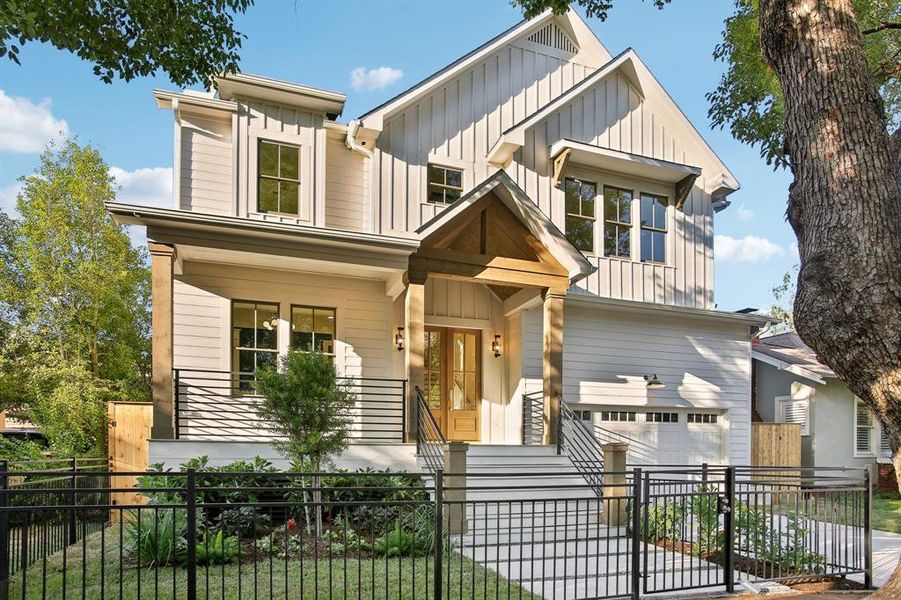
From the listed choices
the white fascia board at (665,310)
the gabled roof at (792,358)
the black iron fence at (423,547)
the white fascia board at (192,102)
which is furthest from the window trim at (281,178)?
the gabled roof at (792,358)

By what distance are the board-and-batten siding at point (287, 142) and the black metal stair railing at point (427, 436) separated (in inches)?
153

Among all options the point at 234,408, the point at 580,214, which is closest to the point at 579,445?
the point at 580,214

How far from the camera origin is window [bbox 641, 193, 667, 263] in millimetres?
14281

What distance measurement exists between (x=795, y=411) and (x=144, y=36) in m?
17.4

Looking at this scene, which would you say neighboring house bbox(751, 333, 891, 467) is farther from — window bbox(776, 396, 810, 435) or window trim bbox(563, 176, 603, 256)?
window trim bbox(563, 176, 603, 256)

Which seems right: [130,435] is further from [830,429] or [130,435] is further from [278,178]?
[830,429]

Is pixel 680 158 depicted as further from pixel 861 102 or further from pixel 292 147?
pixel 861 102

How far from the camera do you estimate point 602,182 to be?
13961mm

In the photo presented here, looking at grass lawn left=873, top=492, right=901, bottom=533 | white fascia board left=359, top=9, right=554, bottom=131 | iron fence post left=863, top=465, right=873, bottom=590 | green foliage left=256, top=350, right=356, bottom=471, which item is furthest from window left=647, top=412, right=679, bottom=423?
white fascia board left=359, top=9, right=554, bottom=131

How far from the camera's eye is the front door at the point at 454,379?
487 inches

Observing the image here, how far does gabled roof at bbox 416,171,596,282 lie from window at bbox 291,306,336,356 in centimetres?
269

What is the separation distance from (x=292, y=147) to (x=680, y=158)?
904cm

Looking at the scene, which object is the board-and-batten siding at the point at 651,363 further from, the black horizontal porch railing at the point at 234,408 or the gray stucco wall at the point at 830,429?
the gray stucco wall at the point at 830,429

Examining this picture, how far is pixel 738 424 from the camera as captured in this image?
14.5 metres
